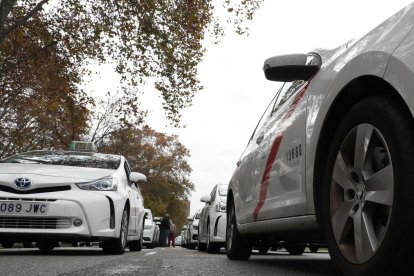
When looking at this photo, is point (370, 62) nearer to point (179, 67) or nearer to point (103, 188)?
point (103, 188)

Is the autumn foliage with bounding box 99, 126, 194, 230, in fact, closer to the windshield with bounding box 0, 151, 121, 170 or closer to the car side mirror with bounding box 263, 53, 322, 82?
the windshield with bounding box 0, 151, 121, 170

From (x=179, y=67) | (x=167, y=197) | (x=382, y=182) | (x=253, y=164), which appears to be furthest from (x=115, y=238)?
(x=167, y=197)

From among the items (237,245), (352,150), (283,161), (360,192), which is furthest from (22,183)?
(360,192)

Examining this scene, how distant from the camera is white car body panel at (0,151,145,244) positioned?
586 cm

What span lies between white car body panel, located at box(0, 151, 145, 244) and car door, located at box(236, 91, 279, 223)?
1.63 metres

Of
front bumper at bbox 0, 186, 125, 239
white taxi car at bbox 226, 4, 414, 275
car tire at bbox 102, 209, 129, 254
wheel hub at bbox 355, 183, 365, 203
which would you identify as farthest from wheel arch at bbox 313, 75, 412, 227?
car tire at bbox 102, 209, 129, 254

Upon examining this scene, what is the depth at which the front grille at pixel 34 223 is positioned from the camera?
580 cm

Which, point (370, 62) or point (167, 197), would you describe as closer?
point (370, 62)

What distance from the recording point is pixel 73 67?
63.8 ft

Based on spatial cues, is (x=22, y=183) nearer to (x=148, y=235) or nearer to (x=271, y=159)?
(x=271, y=159)

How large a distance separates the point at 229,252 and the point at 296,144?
2.95m

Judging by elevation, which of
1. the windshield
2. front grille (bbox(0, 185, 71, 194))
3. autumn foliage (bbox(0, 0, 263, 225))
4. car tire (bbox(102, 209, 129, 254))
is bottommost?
car tire (bbox(102, 209, 129, 254))

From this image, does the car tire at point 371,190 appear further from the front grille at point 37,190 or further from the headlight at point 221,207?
the headlight at point 221,207

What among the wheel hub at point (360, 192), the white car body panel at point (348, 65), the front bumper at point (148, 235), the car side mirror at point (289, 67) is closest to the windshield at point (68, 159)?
the car side mirror at point (289, 67)
